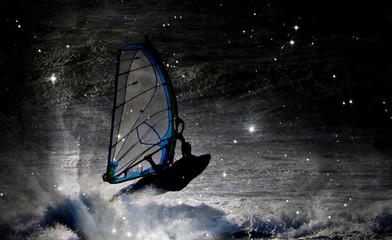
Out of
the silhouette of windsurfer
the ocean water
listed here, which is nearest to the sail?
the silhouette of windsurfer

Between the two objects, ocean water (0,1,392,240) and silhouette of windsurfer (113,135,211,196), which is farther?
ocean water (0,1,392,240)

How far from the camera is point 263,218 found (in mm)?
5430

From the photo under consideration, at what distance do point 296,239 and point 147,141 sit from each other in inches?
74.3

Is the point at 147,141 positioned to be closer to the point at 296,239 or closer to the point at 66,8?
the point at 296,239

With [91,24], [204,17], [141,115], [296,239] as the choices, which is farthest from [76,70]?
[296,239]

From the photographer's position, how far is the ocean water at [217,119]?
212 inches

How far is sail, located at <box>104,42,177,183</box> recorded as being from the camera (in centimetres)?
400

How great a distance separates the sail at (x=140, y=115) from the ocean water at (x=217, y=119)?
1.61ft

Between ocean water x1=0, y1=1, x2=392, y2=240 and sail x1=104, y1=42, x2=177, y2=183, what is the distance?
491mm

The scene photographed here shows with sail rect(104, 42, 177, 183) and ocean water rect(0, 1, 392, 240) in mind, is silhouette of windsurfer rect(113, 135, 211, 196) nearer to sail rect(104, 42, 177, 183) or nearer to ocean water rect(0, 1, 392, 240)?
sail rect(104, 42, 177, 183)

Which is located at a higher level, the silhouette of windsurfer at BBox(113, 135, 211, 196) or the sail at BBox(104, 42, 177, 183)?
the sail at BBox(104, 42, 177, 183)

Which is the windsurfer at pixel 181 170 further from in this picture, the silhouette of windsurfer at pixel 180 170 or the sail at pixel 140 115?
the sail at pixel 140 115

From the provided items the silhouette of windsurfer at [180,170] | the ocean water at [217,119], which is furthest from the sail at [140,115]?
the ocean water at [217,119]

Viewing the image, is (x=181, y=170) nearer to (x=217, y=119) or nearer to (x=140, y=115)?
(x=140, y=115)
